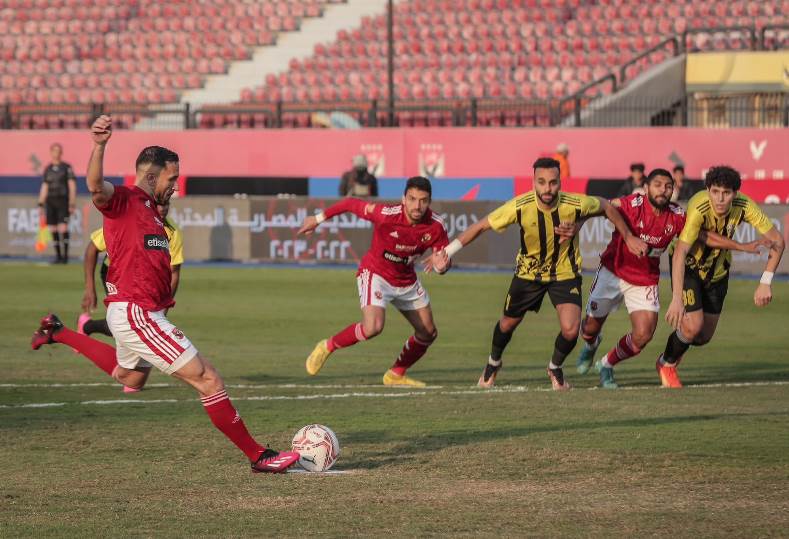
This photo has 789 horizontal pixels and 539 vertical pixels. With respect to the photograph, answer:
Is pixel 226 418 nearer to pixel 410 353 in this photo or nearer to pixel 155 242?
pixel 155 242

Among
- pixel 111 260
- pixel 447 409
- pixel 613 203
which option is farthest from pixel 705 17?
pixel 111 260

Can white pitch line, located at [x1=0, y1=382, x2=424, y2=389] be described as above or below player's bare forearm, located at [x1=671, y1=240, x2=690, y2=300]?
below

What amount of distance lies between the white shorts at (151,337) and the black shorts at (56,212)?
17.5 m

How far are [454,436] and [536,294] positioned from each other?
→ 9.67ft

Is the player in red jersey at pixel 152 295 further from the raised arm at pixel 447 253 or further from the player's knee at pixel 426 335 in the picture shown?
the player's knee at pixel 426 335

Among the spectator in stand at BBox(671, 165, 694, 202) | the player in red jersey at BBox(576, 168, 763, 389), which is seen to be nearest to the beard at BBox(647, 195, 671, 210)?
the player in red jersey at BBox(576, 168, 763, 389)

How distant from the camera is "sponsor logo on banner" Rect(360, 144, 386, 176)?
32.1 metres

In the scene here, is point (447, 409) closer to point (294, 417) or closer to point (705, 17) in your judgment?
point (294, 417)

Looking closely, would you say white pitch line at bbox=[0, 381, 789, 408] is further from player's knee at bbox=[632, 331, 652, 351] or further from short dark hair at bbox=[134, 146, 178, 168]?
short dark hair at bbox=[134, 146, 178, 168]

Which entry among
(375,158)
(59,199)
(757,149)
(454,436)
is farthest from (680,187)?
(454,436)

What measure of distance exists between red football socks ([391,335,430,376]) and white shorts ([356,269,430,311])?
1.09ft

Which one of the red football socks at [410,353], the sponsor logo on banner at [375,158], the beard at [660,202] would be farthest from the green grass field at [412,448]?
the sponsor logo on banner at [375,158]

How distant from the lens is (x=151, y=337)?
7.93 metres

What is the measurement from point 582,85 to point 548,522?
26.9 metres
